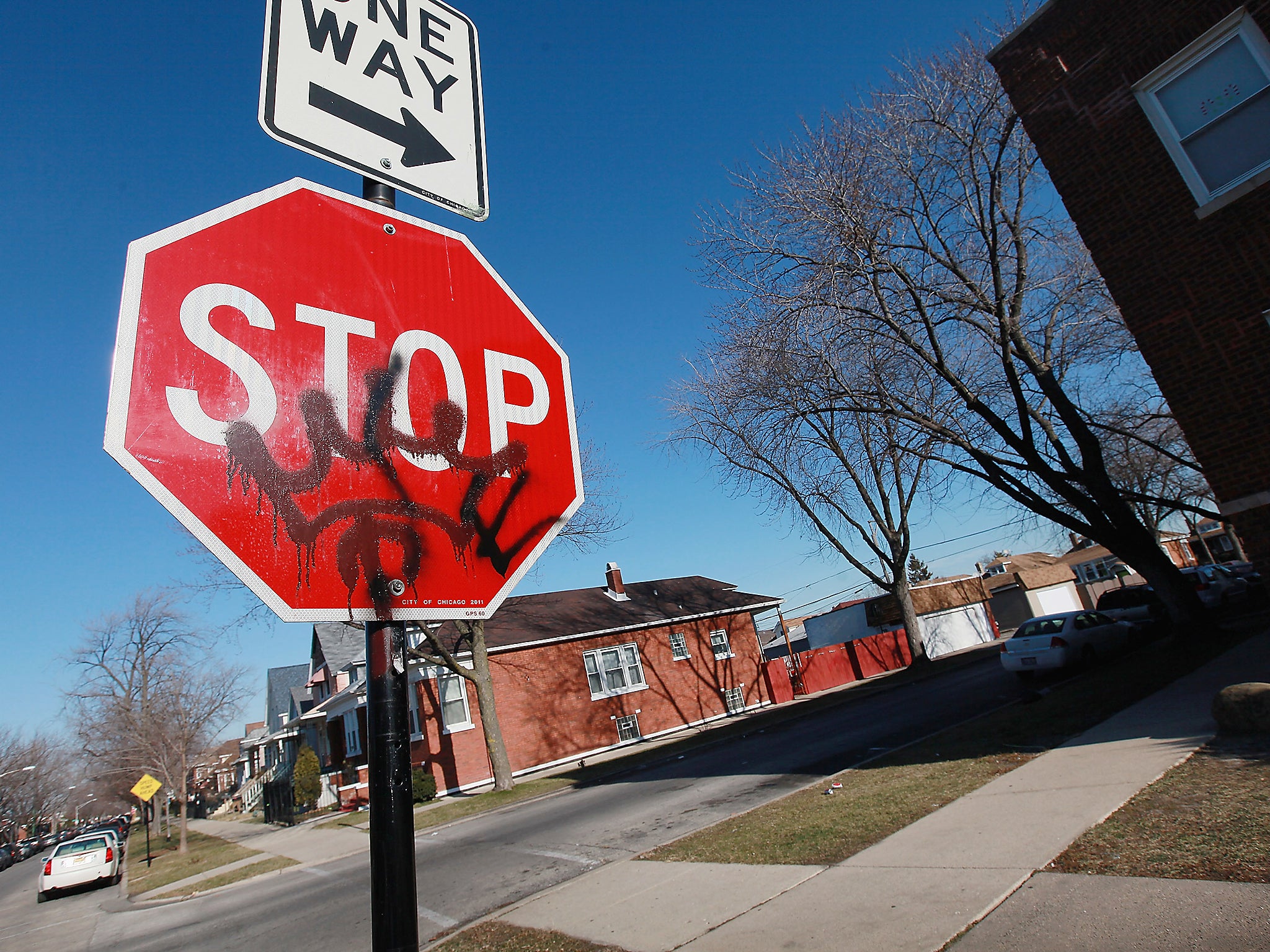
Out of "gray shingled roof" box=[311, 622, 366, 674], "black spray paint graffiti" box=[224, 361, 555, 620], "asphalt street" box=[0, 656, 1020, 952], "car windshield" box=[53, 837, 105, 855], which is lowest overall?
"asphalt street" box=[0, 656, 1020, 952]

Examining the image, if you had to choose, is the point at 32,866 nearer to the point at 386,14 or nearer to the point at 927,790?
the point at 927,790

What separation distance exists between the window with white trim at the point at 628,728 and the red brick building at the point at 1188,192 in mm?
18873

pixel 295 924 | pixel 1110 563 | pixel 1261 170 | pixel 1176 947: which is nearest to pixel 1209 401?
pixel 1261 170

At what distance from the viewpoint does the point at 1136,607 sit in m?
23.1

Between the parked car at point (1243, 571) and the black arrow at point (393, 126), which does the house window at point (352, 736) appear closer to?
the black arrow at point (393, 126)

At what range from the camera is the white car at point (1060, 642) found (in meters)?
16.4

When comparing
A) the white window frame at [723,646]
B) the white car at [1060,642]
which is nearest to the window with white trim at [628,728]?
the white window frame at [723,646]

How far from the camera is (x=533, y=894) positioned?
728cm

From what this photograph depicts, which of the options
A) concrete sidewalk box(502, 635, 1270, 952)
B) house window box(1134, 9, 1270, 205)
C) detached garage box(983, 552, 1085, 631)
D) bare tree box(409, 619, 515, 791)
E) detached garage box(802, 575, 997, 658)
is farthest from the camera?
detached garage box(983, 552, 1085, 631)

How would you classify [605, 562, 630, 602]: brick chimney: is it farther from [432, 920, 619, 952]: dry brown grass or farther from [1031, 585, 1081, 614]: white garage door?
[1031, 585, 1081, 614]: white garage door

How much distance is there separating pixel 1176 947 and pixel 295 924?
8858 mm

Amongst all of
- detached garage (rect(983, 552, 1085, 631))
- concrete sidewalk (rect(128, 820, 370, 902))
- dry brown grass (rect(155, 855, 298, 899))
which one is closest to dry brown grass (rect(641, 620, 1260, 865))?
concrete sidewalk (rect(128, 820, 370, 902))

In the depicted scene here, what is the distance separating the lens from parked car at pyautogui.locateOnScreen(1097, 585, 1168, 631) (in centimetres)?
2059

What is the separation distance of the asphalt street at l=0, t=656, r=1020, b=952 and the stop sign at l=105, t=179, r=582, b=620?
6406 millimetres
